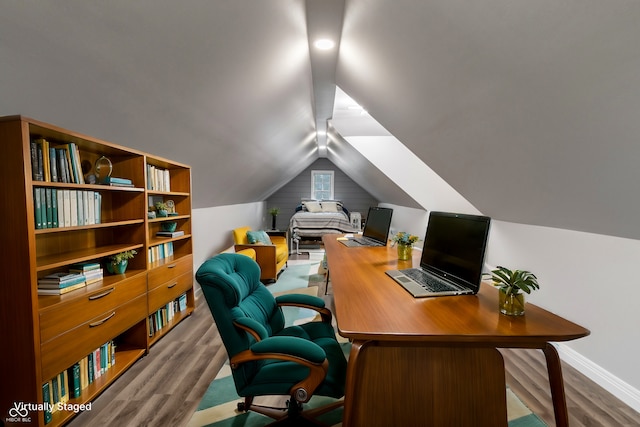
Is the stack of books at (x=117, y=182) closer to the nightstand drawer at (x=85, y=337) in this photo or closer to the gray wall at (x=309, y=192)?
the nightstand drawer at (x=85, y=337)

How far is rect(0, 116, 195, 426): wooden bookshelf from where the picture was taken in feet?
4.43

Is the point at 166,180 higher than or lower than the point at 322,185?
lower

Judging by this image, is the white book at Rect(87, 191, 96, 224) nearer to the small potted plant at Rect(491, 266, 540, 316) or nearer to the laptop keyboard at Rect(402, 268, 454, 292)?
the laptop keyboard at Rect(402, 268, 454, 292)

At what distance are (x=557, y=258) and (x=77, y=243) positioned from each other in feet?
12.0

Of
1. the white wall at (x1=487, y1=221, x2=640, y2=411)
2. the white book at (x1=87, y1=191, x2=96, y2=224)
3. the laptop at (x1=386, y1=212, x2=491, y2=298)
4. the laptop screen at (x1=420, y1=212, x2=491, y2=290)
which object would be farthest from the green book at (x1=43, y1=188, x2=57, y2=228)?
the white wall at (x1=487, y1=221, x2=640, y2=411)

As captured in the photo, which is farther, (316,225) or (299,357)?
(316,225)

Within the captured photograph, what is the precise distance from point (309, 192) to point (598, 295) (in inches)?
300

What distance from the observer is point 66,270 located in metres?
1.89

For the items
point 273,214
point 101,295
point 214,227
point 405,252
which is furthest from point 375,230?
point 273,214

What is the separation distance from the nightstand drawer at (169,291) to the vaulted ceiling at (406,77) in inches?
46.7

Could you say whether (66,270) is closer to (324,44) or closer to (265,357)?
(265,357)

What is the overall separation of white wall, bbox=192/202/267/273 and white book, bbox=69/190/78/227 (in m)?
1.97

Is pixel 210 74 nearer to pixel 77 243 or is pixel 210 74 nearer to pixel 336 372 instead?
pixel 77 243

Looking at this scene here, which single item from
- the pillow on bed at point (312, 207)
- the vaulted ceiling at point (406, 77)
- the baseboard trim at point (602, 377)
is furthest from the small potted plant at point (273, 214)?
the baseboard trim at point (602, 377)
